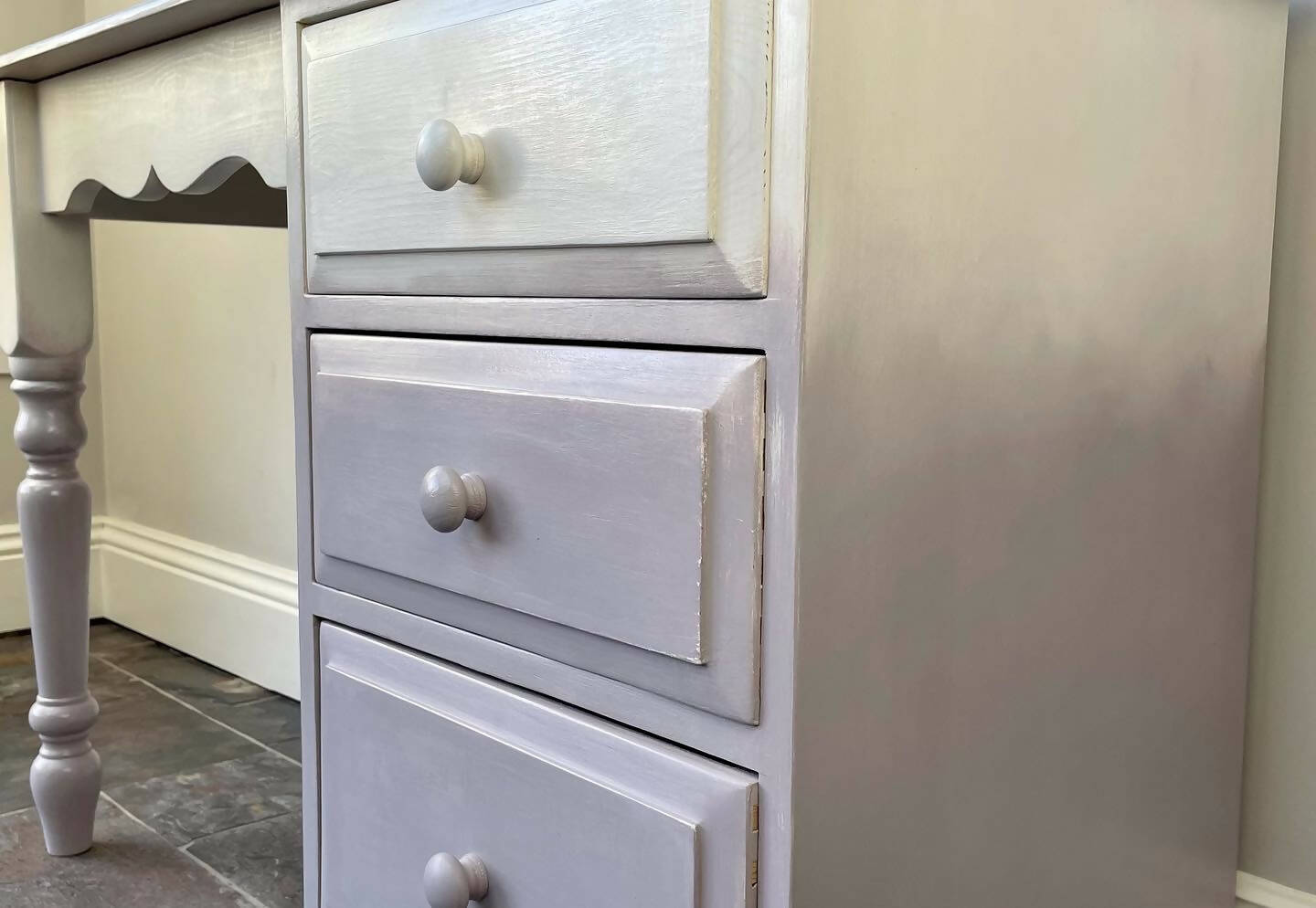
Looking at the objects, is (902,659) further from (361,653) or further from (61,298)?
(61,298)

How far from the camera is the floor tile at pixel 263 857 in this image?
3.91 ft

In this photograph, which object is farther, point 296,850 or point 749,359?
point 296,850

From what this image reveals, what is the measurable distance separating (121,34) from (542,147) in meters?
0.54

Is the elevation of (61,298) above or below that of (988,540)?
above

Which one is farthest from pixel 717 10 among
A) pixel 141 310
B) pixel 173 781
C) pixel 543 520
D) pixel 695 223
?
pixel 141 310

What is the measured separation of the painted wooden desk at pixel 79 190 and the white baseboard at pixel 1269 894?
2.88ft

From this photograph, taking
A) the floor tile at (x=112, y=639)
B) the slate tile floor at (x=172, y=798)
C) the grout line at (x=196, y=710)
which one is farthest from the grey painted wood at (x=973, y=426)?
the floor tile at (x=112, y=639)

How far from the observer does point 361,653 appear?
0.73 meters

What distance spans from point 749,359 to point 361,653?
0.36 meters

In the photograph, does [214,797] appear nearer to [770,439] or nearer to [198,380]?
[198,380]

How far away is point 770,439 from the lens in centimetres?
49

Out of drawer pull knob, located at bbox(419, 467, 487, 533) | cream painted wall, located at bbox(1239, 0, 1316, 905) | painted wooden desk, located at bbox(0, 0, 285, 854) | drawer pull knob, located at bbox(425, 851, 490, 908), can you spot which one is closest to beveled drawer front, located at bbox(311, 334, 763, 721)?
drawer pull knob, located at bbox(419, 467, 487, 533)

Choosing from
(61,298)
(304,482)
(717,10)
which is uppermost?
(717,10)

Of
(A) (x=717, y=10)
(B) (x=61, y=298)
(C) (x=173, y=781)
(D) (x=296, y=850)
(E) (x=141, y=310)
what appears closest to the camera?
(A) (x=717, y=10)
